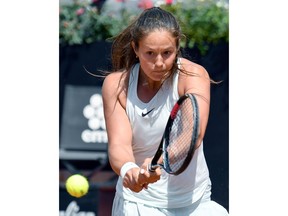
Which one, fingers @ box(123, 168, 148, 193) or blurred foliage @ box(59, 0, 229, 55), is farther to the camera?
blurred foliage @ box(59, 0, 229, 55)

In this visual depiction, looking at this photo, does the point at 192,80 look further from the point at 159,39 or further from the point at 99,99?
the point at 99,99

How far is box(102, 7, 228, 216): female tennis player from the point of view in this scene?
276 cm

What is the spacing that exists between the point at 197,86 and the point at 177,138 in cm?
17

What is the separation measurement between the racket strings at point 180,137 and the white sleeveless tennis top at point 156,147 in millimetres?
86

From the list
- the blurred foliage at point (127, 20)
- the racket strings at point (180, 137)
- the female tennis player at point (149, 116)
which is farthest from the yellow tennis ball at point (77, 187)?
the racket strings at point (180, 137)

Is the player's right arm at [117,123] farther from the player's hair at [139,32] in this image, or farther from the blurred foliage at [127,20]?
the blurred foliage at [127,20]

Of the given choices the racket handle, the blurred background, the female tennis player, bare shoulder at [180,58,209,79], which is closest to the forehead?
the female tennis player

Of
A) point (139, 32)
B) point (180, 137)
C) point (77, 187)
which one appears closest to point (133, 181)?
point (180, 137)

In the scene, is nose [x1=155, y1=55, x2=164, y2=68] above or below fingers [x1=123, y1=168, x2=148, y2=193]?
above

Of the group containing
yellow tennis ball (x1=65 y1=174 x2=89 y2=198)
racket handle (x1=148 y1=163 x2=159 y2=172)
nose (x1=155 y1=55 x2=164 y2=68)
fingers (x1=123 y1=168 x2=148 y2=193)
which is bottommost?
yellow tennis ball (x1=65 y1=174 x2=89 y2=198)

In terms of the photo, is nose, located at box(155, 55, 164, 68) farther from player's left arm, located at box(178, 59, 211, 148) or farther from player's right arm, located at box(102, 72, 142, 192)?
player's right arm, located at box(102, 72, 142, 192)
